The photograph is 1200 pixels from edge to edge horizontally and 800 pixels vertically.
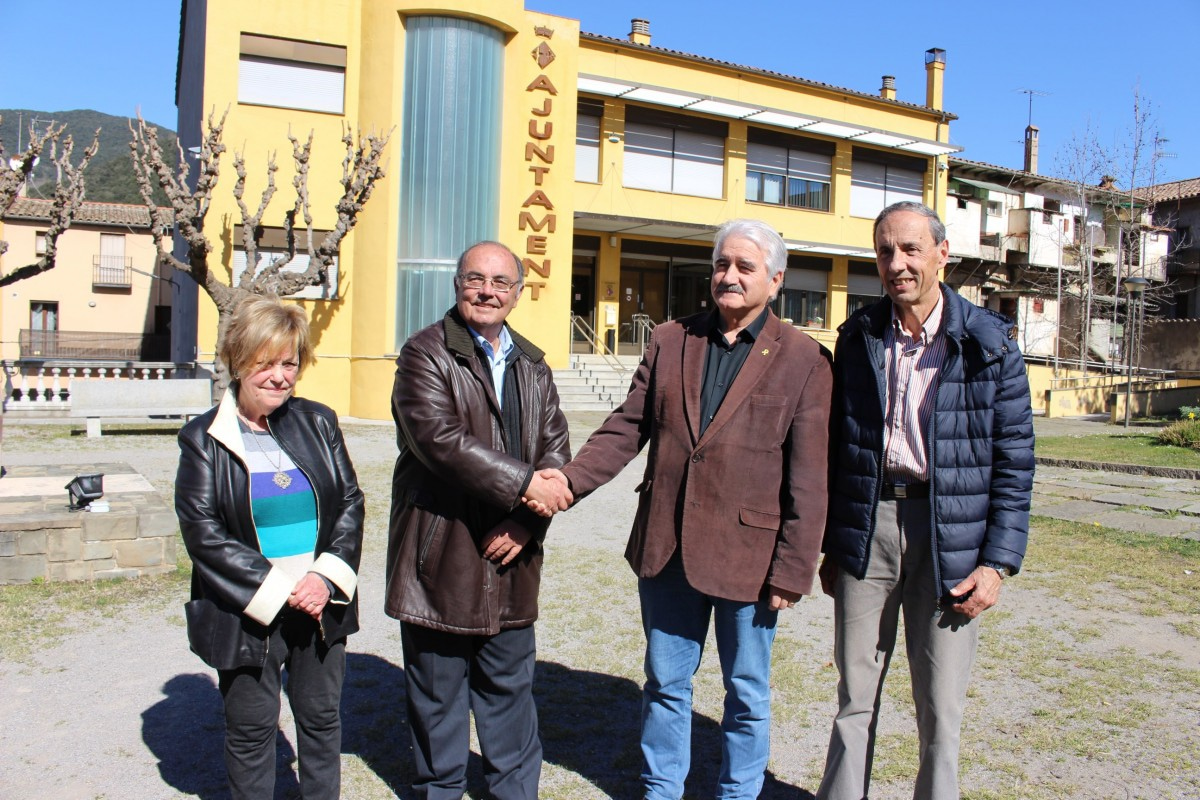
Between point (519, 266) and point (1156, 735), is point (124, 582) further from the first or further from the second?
point (1156, 735)

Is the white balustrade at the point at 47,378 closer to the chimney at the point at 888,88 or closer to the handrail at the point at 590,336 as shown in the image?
the handrail at the point at 590,336

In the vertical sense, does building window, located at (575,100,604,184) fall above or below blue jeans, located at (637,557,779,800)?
above

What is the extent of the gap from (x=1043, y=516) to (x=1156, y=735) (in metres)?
5.45

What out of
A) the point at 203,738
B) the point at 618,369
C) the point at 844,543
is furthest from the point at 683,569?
the point at 618,369

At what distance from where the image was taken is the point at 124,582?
5.84 metres

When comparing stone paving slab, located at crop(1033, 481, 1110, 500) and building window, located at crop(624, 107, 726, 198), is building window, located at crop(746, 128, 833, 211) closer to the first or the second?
building window, located at crop(624, 107, 726, 198)

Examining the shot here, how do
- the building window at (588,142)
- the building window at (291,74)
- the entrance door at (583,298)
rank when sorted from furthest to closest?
the entrance door at (583,298)
the building window at (588,142)
the building window at (291,74)

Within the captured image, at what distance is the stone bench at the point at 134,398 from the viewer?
44.2 feet

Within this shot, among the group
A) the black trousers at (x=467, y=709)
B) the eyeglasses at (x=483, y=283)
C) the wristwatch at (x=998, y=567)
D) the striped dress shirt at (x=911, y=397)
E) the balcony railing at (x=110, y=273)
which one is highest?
the balcony railing at (x=110, y=273)

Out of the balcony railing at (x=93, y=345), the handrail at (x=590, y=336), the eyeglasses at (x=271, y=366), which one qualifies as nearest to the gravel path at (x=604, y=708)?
the eyeglasses at (x=271, y=366)

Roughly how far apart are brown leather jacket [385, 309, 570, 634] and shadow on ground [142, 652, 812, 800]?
2.49ft

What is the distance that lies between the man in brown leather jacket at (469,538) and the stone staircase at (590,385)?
52.9 ft

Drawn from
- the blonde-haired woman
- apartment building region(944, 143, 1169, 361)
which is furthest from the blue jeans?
apartment building region(944, 143, 1169, 361)

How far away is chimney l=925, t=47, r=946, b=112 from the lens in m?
31.5
